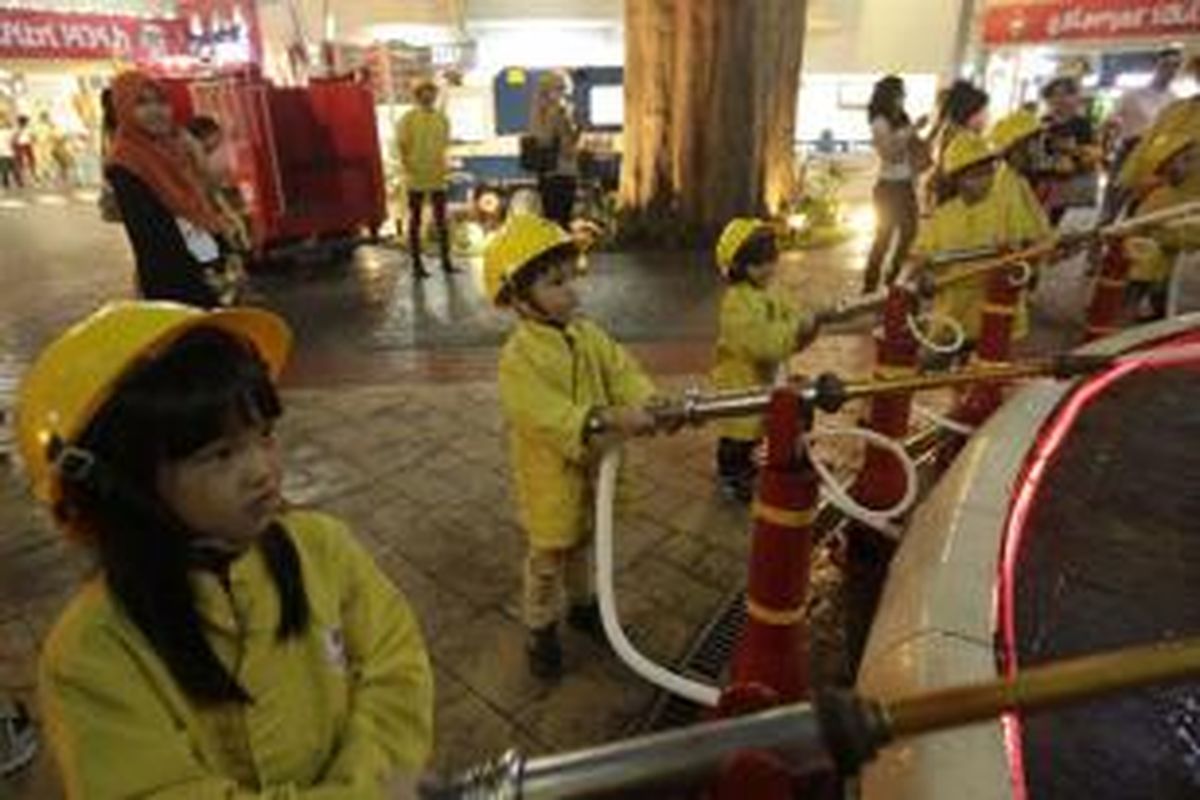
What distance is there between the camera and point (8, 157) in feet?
73.2

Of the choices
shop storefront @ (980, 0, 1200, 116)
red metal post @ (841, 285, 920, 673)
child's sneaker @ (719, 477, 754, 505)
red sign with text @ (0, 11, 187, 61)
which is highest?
red sign with text @ (0, 11, 187, 61)

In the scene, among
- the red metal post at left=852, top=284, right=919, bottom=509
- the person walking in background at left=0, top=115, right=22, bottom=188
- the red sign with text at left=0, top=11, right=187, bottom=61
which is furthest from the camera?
the person walking in background at left=0, top=115, right=22, bottom=188

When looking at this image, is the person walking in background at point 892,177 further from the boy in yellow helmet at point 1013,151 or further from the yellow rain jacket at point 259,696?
the yellow rain jacket at point 259,696

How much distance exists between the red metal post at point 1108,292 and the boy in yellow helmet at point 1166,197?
5.2 inches

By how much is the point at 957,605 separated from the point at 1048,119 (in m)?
7.46

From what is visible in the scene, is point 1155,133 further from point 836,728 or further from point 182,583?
point 182,583

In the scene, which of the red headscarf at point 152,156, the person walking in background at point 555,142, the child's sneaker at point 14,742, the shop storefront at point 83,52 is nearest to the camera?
the child's sneaker at point 14,742

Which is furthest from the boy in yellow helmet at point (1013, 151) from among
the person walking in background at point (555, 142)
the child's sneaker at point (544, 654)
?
the person walking in background at point (555, 142)

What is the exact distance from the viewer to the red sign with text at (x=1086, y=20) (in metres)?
13.1

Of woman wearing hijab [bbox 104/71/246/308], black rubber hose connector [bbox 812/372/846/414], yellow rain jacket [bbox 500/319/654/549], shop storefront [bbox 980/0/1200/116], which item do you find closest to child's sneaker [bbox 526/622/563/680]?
yellow rain jacket [bbox 500/319/654/549]

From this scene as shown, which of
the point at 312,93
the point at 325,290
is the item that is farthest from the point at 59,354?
the point at 312,93

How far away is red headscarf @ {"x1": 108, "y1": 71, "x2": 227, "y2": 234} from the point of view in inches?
138

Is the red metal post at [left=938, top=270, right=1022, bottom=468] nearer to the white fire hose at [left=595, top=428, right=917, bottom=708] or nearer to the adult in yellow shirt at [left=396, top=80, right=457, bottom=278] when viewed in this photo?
the white fire hose at [left=595, top=428, right=917, bottom=708]

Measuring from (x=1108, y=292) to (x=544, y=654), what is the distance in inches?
165
